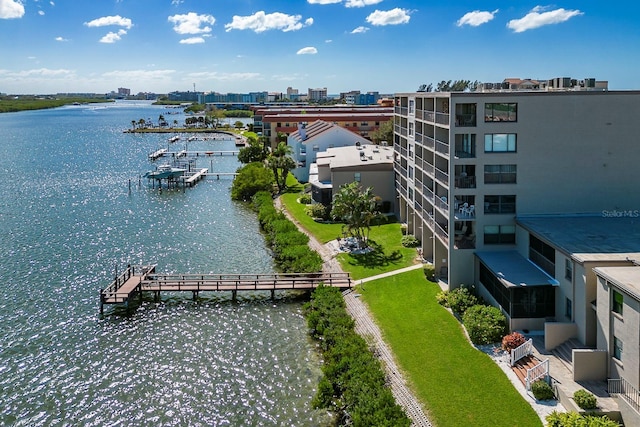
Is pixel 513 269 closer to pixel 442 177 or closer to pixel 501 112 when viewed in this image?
pixel 442 177

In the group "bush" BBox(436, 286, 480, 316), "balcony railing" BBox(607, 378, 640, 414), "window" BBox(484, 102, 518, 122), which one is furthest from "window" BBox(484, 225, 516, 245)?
"balcony railing" BBox(607, 378, 640, 414)

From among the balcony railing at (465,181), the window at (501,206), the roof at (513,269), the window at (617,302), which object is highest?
the balcony railing at (465,181)

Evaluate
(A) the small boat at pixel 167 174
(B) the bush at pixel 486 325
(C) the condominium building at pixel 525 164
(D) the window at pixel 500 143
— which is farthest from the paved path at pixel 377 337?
(A) the small boat at pixel 167 174

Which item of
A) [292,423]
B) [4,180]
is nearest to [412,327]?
[292,423]

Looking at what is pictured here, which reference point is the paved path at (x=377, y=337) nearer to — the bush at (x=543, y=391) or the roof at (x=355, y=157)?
the bush at (x=543, y=391)

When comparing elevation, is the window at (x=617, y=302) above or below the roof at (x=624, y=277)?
below

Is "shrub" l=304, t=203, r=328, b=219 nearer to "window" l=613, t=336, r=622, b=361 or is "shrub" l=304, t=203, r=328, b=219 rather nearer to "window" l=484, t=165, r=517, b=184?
"window" l=484, t=165, r=517, b=184

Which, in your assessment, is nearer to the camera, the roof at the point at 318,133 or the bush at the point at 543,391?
the bush at the point at 543,391
